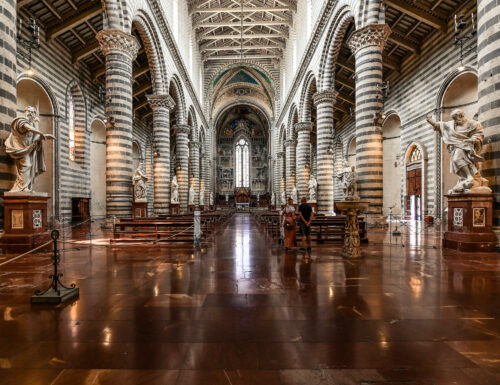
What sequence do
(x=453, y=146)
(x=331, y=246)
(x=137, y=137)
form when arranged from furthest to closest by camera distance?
(x=137, y=137) → (x=331, y=246) → (x=453, y=146)

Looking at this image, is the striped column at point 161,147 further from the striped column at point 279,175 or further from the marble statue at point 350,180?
the striped column at point 279,175

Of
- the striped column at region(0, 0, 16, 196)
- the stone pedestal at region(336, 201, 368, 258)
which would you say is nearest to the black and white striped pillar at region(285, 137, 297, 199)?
the stone pedestal at region(336, 201, 368, 258)

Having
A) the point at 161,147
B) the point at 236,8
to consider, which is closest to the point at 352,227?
the point at 161,147

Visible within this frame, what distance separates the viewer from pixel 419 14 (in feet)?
46.7

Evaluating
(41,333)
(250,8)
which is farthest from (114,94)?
(250,8)

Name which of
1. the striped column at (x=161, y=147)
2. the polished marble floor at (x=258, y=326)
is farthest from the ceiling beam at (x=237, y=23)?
the polished marble floor at (x=258, y=326)

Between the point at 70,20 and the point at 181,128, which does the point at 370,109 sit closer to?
the point at 181,128

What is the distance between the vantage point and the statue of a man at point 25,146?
734cm

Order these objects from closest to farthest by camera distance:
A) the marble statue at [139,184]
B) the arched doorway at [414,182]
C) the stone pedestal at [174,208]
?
the marble statue at [139,184] < the arched doorway at [414,182] < the stone pedestal at [174,208]

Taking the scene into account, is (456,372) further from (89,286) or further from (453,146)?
(453,146)

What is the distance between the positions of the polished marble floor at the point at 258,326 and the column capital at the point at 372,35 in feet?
33.2

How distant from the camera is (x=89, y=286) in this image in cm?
464

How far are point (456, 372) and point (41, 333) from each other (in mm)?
3915

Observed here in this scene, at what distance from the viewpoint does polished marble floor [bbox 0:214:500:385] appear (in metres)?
2.34
